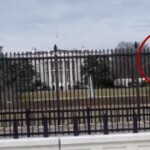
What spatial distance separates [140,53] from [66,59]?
8.53 ft

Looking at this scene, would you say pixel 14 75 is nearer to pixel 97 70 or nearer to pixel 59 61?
pixel 59 61

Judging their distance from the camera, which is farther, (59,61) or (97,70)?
(97,70)

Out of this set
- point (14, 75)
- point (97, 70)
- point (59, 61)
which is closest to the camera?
point (59, 61)

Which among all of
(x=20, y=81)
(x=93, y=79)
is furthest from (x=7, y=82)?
(x=93, y=79)

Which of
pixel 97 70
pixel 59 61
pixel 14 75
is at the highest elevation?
pixel 59 61

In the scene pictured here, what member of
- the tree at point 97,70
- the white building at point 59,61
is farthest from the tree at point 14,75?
the tree at point 97,70

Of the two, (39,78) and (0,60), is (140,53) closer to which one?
(39,78)

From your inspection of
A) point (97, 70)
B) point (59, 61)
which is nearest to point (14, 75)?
point (59, 61)

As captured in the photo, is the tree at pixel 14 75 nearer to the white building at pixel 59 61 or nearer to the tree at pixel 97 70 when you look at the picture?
the white building at pixel 59 61

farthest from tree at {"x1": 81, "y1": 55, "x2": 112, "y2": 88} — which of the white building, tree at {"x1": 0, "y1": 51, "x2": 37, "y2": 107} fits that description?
tree at {"x1": 0, "y1": 51, "x2": 37, "y2": 107}

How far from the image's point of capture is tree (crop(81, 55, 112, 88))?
1387 cm

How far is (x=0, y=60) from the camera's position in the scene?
1314cm

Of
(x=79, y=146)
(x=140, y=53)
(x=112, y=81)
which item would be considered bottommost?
(x=79, y=146)

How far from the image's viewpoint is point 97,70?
14.4 meters
